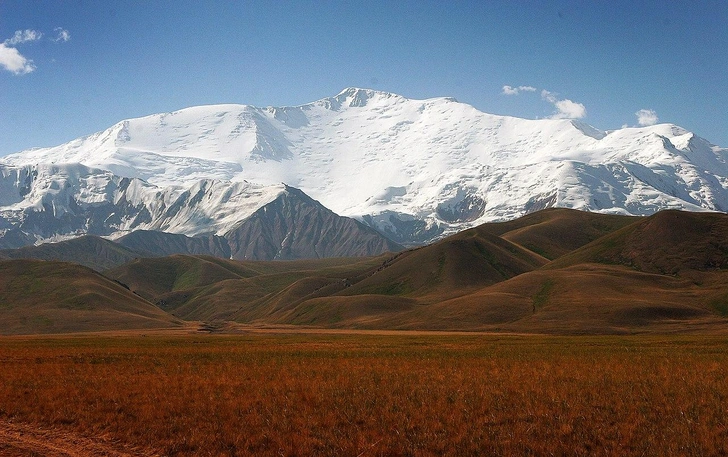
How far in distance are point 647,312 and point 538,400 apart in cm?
13800

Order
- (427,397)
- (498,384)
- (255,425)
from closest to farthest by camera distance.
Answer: (255,425) → (427,397) → (498,384)

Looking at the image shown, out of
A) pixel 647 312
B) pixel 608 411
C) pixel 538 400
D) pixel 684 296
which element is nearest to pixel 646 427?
pixel 608 411

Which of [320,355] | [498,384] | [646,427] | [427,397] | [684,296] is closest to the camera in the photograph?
[646,427]

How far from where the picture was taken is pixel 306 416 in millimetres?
29594

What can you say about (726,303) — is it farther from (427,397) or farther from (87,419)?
(87,419)

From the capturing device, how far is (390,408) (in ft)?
101

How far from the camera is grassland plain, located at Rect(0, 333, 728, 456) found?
25359mm

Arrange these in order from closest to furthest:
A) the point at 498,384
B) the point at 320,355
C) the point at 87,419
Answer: the point at 87,419 < the point at 498,384 < the point at 320,355

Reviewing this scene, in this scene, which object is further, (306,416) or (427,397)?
(427,397)

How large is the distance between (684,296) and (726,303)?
50.4 ft

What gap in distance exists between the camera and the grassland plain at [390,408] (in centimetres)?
2536

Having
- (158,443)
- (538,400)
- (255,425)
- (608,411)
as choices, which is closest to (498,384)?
(538,400)

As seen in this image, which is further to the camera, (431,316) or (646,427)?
(431,316)

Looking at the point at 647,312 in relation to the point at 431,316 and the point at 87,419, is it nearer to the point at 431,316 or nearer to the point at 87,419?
the point at 431,316
